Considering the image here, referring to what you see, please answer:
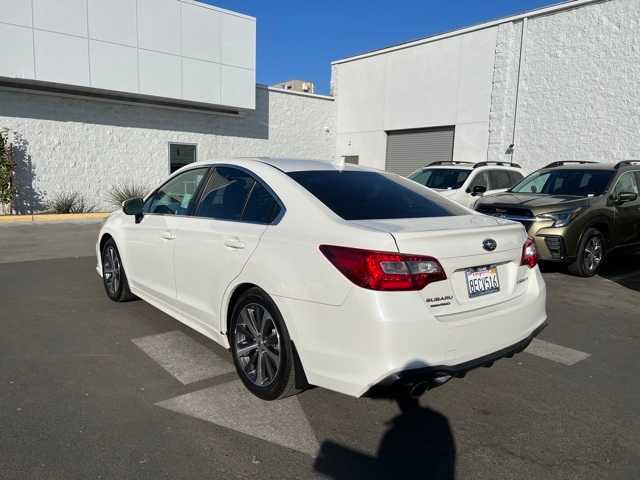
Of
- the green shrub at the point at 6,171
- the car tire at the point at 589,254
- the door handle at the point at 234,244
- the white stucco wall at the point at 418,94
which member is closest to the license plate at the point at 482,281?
the door handle at the point at 234,244

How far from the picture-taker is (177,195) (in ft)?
15.8

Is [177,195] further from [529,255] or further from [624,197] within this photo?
[624,197]

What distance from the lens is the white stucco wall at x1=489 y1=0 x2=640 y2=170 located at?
13398 mm

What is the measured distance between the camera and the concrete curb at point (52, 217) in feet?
45.2

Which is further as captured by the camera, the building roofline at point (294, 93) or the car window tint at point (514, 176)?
the building roofline at point (294, 93)

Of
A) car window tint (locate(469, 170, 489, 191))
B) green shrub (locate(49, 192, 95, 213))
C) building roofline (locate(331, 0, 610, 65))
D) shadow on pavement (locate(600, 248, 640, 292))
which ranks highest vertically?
building roofline (locate(331, 0, 610, 65))

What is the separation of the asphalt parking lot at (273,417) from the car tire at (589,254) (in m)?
2.70

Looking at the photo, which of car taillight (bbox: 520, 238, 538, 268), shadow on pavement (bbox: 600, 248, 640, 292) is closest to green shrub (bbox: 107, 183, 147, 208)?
shadow on pavement (bbox: 600, 248, 640, 292)

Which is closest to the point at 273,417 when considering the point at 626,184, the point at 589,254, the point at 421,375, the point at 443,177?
the point at 421,375

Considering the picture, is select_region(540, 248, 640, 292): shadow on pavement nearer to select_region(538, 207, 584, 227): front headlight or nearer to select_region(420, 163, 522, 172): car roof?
select_region(538, 207, 584, 227): front headlight

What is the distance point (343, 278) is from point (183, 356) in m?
2.07

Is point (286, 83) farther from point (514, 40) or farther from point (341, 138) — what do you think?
point (514, 40)

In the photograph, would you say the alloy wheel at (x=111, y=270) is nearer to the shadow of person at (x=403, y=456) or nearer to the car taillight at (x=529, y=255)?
the shadow of person at (x=403, y=456)

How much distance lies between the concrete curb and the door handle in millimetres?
12338
